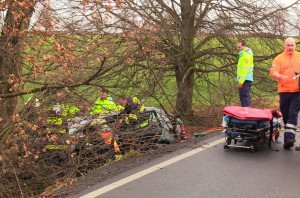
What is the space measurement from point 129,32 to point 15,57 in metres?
2.16

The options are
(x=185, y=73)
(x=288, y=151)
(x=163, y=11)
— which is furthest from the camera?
(x=185, y=73)

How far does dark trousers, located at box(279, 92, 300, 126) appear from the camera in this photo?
752 cm

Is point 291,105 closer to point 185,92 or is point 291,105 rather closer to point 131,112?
point 131,112

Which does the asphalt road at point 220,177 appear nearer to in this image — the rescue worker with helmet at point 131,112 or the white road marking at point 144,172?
the white road marking at point 144,172

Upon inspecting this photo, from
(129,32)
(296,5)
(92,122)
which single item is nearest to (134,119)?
(92,122)

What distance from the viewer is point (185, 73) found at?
1288 cm

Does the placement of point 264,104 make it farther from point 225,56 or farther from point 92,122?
point 92,122

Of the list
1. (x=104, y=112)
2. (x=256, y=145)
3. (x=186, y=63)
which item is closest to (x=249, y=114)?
(x=256, y=145)

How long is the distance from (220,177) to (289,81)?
2392 mm

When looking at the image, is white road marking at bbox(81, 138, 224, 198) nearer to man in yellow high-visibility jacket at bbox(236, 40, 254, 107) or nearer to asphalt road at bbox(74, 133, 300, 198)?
asphalt road at bbox(74, 133, 300, 198)

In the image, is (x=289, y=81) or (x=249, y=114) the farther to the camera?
(x=289, y=81)

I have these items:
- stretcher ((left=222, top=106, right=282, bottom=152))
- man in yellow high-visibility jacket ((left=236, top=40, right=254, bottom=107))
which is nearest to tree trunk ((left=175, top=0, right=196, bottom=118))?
man in yellow high-visibility jacket ((left=236, top=40, right=254, bottom=107))

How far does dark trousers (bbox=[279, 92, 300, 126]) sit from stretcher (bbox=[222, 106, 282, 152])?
0.29 metres

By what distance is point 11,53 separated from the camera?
316 inches
